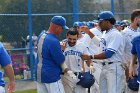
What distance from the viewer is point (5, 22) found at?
Answer: 1450 cm

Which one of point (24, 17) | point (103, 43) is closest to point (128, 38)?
point (103, 43)

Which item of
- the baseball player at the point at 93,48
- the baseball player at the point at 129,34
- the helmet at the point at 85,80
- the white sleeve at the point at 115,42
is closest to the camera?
the white sleeve at the point at 115,42

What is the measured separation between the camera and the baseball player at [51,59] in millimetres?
7336

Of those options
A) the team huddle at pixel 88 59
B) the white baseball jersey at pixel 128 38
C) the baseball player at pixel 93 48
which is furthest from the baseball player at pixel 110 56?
the baseball player at pixel 93 48

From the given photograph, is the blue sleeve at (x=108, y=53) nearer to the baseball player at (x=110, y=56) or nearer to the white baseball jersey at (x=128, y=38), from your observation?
the baseball player at (x=110, y=56)

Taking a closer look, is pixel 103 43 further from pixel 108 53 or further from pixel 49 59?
pixel 49 59

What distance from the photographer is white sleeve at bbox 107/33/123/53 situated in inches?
317

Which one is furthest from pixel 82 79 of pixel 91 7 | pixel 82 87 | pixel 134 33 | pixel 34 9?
pixel 91 7

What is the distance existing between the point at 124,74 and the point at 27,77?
6545 millimetres

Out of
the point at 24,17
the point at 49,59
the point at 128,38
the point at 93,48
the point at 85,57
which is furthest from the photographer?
the point at 24,17

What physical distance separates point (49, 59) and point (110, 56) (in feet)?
4.32

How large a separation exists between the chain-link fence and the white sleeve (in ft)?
22.0

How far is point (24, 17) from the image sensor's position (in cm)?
1489

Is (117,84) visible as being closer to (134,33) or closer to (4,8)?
(134,33)
